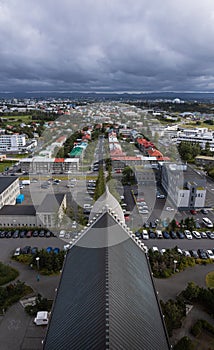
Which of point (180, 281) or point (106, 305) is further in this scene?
point (180, 281)

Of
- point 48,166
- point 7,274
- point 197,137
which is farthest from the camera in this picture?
point 197,137

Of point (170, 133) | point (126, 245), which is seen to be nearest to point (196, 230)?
point (126, 245)

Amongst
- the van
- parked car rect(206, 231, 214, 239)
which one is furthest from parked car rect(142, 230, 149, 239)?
the van

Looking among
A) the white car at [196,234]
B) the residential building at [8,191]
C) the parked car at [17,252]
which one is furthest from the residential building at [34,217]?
the white car at [196,234]

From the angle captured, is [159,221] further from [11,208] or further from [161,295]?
[11,208]

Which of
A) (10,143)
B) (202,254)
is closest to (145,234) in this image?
(202,254)

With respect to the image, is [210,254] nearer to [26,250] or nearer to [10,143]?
[26,250]
